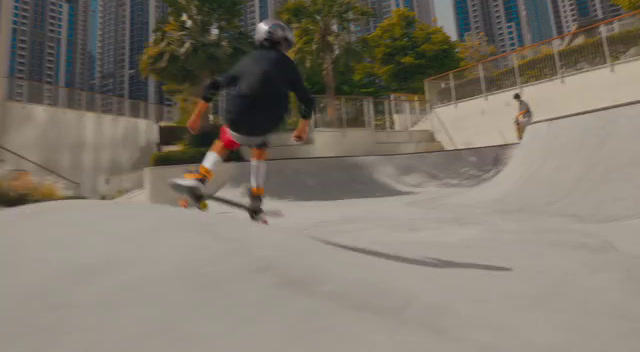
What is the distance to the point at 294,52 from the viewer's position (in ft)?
80.3

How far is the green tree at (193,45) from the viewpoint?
18.2 m

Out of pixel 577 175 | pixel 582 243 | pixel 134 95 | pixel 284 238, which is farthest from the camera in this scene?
pixel 134 95

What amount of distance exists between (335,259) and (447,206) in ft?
14.4

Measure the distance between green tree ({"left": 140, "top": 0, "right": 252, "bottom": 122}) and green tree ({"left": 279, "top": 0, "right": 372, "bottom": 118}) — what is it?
225 inches

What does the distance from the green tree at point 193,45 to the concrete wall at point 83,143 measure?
422cm

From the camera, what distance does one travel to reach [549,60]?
14742 millimetres

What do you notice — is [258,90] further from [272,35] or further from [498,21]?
[498,21]

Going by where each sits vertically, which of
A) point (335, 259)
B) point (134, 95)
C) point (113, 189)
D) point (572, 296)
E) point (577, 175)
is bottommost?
point (572, 296)

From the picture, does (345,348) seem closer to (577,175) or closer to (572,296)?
(572,296)

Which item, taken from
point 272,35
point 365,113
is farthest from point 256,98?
point 365,113

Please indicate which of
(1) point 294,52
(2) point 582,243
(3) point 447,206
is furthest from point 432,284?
(1) point 294,52

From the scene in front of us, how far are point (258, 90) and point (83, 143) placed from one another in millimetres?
19272

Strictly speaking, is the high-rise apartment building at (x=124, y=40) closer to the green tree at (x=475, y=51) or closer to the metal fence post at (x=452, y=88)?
the green tree at (x=475, y=51)

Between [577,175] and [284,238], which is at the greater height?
[577,175]
